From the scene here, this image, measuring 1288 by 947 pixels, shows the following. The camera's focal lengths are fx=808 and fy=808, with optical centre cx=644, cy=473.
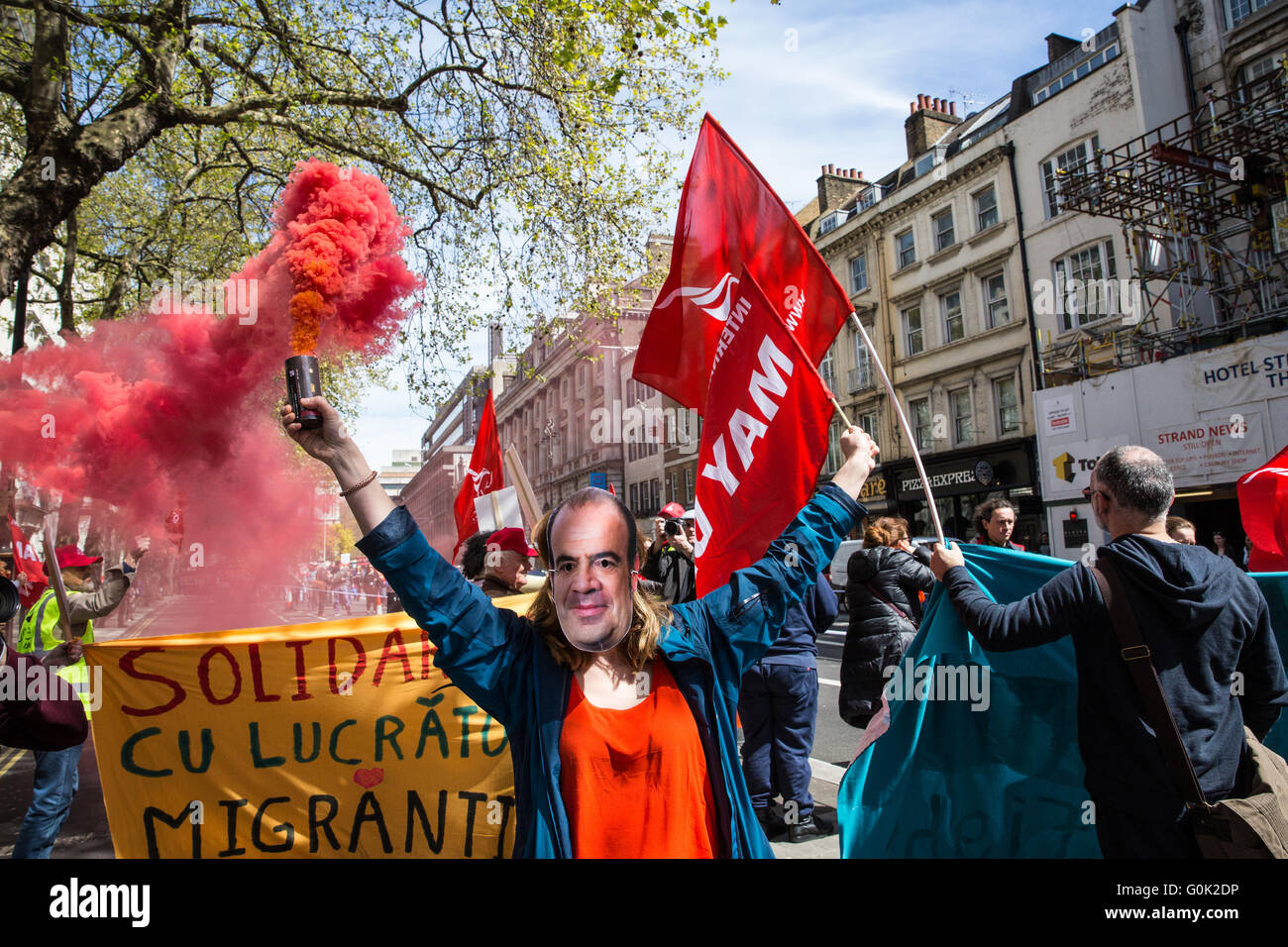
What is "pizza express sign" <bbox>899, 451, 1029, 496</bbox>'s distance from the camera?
22484mm

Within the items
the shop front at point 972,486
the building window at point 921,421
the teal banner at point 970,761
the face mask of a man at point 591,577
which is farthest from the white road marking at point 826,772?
the building window at point 921,421

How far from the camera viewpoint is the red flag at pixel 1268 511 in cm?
443

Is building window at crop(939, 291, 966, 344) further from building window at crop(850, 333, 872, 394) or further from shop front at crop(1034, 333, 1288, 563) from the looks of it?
shop front at crop(1034, 333, 1288, 563)

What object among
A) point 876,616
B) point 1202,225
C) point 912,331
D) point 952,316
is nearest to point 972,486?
point 952,316

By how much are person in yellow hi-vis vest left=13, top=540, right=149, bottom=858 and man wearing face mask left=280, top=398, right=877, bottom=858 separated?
2.22 m

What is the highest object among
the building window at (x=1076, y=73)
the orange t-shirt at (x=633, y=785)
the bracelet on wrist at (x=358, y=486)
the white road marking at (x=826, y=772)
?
the building window at (x=1076, y=73)

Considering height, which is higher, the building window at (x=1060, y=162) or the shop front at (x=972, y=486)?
the building window at (x=1060, y=162)

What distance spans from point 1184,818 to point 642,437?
134ft

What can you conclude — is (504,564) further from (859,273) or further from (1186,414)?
(859,273)

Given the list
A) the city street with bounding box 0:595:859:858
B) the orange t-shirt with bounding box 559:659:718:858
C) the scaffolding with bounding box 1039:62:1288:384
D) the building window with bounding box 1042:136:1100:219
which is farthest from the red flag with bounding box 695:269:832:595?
the building window with bounding box 1042:136:1100:219

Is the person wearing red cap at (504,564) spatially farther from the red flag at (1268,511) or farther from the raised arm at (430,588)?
the red flag at (1268,511)

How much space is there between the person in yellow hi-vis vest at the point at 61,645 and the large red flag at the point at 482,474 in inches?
145

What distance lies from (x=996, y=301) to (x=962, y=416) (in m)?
3.58
